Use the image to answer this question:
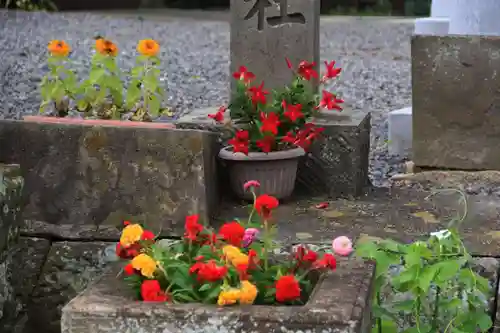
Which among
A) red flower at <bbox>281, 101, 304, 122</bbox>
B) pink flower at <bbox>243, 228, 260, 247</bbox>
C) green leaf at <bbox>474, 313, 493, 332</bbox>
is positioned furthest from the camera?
red flower at <bbox>281, 101, 304, 122</bbox>

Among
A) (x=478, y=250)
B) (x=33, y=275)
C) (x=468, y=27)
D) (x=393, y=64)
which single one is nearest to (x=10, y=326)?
(x=33, y=275)

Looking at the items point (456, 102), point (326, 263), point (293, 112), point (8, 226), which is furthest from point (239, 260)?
point (456, 102)

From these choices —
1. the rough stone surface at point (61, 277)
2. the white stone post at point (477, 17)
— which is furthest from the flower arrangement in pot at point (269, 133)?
the white stone post at point (477, 17)

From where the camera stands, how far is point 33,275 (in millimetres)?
Answer: 3281

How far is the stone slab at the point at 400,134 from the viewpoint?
6.10 m

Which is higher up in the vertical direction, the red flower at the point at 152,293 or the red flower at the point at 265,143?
the red flower at the point at 265,143

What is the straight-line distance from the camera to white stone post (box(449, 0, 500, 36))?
5.33 metres

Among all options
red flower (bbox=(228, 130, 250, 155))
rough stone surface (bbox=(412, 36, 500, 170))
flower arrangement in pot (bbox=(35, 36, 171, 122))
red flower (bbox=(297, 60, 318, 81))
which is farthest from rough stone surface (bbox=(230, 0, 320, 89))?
rough stone surface (bbox=(412, 36, 500, 170))

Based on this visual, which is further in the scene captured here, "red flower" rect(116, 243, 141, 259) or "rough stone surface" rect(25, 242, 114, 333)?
"rough stone surface" rect(25, 242, 114, 333)

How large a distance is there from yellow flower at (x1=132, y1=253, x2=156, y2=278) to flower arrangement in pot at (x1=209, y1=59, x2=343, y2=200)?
4.33 feet

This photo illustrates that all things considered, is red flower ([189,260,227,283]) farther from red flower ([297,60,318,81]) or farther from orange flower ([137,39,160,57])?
orange flower ([137,39,160,57])

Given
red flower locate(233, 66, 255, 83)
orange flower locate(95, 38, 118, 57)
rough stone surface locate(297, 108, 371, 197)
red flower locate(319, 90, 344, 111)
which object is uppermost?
orange flower locate(95, 38, 118, 57)

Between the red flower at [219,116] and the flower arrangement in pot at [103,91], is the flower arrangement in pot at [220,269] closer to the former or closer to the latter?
the red flower at [219,116]

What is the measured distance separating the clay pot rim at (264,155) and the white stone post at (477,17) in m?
2.13
